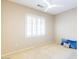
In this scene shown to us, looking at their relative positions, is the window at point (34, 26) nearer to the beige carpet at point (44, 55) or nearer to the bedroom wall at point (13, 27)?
the bedroom wall at point (13, 27)

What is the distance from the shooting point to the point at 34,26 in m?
5.06

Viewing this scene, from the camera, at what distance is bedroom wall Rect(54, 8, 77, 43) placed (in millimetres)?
5642

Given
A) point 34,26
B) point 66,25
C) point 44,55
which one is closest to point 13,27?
point 34,26

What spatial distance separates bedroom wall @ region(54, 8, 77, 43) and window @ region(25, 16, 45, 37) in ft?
4.68

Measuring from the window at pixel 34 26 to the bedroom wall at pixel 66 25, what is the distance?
143cm

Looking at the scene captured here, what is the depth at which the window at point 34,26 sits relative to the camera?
4.64m

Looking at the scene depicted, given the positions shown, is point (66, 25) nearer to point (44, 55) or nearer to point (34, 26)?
point (34, 26)

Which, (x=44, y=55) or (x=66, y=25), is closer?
(x=44, y=55)

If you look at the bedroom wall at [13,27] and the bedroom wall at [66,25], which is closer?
the bedroom wall at [13,27]

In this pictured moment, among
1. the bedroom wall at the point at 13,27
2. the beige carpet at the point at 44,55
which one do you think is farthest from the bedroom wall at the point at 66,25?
the bedroom wall at the point at 13,27

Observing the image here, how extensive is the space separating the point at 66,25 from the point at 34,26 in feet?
7.99

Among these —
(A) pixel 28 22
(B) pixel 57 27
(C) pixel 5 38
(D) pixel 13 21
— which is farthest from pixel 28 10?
(B) pixel 57 27

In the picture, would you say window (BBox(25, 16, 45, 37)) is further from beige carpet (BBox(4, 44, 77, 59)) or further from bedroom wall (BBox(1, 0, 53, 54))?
beige carpet (BBox(4, 44, 77, 59))

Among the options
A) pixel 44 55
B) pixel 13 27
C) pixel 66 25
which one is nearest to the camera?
pixel 44 55
